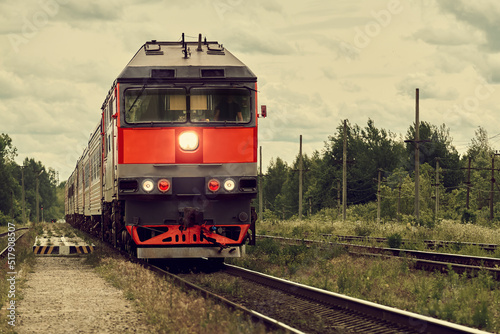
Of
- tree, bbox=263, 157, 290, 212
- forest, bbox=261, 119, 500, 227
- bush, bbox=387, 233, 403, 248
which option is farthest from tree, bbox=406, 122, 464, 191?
bush, bbox=387, 233, 403, 248

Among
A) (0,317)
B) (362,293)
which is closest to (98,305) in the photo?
(0,317)

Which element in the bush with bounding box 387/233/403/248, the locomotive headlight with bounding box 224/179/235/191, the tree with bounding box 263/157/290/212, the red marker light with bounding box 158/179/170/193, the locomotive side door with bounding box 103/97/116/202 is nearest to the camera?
the red marker light with bounding box 158/179/170/193

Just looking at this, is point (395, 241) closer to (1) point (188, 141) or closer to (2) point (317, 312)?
(1) point (188, 141)

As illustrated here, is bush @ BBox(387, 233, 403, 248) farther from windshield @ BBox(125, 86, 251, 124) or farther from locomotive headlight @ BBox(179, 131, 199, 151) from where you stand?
locomotive headlight @ BBox(179, 131, 199, 151)

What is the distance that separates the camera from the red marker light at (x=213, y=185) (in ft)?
40.9

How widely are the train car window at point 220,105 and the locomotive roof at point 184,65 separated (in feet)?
0.94

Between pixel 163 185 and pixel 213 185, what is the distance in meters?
0.93

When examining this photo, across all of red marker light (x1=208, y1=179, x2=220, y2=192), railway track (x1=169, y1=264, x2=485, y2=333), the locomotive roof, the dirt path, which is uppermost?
the locomotive roof

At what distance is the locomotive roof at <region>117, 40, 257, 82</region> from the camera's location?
41.7 ft

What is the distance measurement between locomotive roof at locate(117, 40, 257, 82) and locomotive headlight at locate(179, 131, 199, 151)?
1109 mm

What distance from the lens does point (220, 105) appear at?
503 inches

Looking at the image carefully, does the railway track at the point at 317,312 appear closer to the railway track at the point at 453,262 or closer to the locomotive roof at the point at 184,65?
the railway track at the point at 453,262

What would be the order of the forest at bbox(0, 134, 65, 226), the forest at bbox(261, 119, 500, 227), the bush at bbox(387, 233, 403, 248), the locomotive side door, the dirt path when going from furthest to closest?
1. the forest at bbox(0, 134, 65, 226)
2. the forest at bbox(261, 119, 500, 227)
3. the bush at bbox(387, 233, 403, 248)
4. the locomotive side door
5. the dirt path

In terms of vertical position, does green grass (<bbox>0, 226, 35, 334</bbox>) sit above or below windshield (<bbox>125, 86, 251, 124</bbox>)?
below
